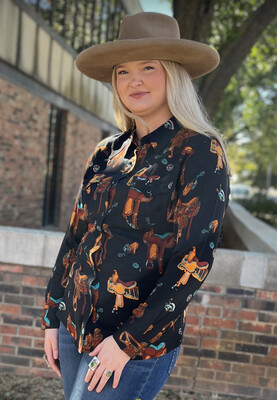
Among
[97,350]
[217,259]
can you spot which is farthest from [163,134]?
[217,259]

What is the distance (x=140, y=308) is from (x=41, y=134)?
8.23m

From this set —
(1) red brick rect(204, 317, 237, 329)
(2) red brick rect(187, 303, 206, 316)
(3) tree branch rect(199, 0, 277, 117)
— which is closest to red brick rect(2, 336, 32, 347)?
(2) red brick rect(187, 303, 206, 316)

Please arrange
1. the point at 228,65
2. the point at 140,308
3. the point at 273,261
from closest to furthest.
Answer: the point at 140,308 → the point at 273,261 → the point at 228,65

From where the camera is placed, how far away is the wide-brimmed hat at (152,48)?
1645 millimetres

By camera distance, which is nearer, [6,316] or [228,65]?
[6,316]

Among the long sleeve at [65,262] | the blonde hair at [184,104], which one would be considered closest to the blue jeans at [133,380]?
the long sleeve at [65,262]

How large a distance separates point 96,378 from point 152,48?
120 centimetres

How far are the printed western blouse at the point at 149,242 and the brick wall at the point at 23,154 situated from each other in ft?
20.9

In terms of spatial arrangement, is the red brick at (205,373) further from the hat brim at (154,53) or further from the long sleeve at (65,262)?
the hat brim at (154,53)

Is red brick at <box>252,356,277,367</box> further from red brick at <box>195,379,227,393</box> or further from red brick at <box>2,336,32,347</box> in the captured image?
red brick at <box>2,336,32,347</box>

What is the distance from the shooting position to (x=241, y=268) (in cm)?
324

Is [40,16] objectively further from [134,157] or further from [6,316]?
[134,157]

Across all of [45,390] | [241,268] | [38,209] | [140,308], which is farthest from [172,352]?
[38,209]

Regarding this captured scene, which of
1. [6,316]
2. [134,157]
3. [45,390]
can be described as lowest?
[45,390]
